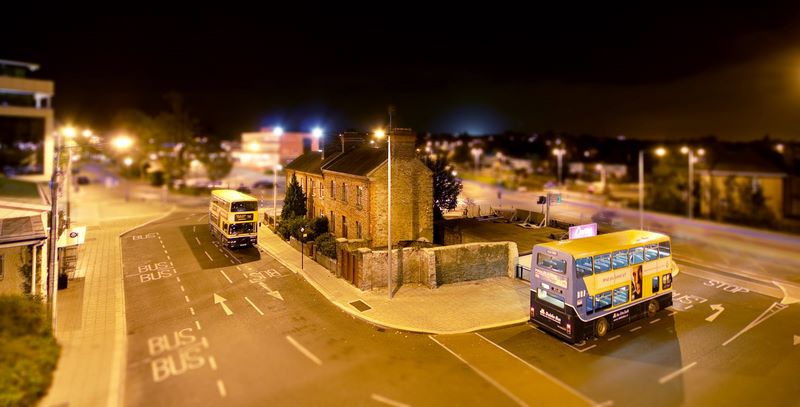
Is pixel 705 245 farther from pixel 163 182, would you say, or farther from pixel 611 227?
pixel 163 182

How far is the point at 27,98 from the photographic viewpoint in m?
64.1

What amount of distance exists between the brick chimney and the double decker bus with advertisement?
487 inches

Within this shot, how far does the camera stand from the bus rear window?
1662cm

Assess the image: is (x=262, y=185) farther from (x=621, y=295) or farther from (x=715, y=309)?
(x=715, y=309)

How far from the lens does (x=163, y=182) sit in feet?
235

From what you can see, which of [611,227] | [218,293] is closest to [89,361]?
[218,293]

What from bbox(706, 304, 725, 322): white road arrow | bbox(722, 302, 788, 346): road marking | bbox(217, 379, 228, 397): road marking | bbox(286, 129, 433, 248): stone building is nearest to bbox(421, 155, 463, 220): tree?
bbox(286, 129, 433, 248): stone building

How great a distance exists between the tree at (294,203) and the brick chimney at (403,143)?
12.2 m

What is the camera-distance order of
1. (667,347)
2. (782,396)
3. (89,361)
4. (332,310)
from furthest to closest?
1. (332,310)
2. (667,347)
3. (89,361)
4. (782,396)

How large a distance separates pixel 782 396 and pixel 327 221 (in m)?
26.8

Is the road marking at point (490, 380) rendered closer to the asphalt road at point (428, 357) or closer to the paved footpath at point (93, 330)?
the asphalt road at point (428, 357)

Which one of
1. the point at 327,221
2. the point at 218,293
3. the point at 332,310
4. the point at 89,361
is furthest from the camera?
the point at 327,221

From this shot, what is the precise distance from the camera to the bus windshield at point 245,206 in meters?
29.9

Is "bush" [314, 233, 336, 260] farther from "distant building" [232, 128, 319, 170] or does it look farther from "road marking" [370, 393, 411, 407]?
"distant building" [232, 128, 319, 170]
